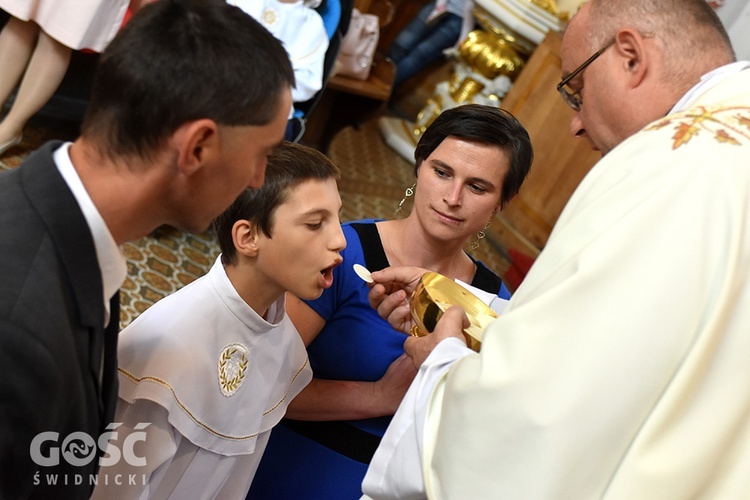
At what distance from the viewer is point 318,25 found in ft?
14.6

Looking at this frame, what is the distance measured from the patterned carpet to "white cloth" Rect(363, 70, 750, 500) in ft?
8.32

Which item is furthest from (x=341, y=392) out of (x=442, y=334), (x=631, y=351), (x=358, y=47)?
(x=358, y=47)

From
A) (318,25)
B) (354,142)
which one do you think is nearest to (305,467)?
(318,25)

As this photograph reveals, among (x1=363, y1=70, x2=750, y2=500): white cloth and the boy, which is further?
the boy

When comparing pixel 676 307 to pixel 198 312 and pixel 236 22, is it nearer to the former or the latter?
pixel 236 22

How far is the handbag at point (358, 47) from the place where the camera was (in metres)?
5.43

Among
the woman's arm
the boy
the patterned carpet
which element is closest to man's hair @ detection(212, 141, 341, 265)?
the boy

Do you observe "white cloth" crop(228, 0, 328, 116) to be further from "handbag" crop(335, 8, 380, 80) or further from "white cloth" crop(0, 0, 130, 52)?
"handbag" crop(335, 8, 380, 80)

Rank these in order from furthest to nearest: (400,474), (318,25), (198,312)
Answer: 1. (318,25)
2. (198,312)
3. (400,474)

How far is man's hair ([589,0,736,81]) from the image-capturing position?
5.48ft

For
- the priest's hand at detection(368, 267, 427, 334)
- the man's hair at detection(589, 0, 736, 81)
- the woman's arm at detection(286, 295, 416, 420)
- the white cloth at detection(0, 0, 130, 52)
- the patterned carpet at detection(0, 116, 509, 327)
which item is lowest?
the patterned carpet at detection(0, 116, 509, 327)

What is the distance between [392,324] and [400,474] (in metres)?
0.58

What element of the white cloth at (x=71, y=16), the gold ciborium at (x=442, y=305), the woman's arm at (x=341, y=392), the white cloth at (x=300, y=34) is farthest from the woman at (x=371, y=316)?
the white cloth at (x=71, y=16)

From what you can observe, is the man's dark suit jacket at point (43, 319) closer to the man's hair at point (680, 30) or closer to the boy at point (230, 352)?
the boy at point (230, 352)
